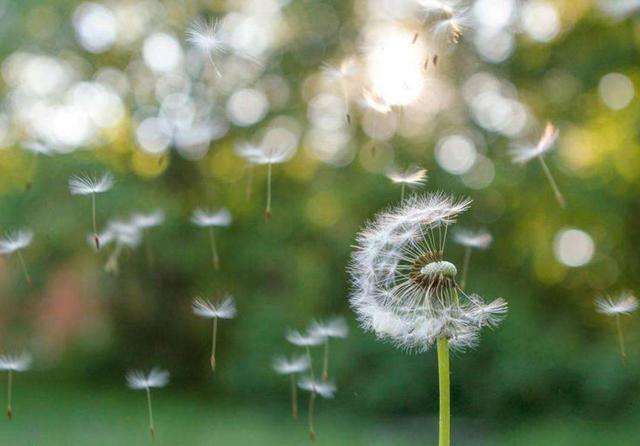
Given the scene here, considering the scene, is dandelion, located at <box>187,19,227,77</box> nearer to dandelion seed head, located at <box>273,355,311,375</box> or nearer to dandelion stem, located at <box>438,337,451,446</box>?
dandelion seed head, located at <box>273,355,311,375</box>

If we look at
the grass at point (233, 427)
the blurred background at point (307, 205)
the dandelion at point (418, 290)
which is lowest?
the dandelion at point (418, 290)

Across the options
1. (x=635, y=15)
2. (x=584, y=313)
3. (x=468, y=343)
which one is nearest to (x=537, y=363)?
(x=584, y=313)

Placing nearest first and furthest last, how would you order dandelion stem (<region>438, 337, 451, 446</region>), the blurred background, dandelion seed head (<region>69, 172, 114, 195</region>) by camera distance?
dandelion stem (<region>438, 337, 451, 446</region>)
dandelion seed head (<region>69, 172, 114, 195</region>)
the blurred background

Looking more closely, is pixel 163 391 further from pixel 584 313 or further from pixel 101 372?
pixel 584 313

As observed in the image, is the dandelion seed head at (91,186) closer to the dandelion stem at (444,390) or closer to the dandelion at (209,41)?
the dandelion at (209,41)

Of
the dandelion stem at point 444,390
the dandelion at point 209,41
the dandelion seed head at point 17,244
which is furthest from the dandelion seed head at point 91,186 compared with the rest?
the dandelion stem at point 444,390

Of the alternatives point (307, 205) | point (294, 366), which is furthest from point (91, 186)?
point (307, 205)

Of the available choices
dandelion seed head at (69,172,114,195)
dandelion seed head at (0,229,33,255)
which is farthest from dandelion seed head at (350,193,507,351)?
dandelion seed head at (0,229,33,255)
